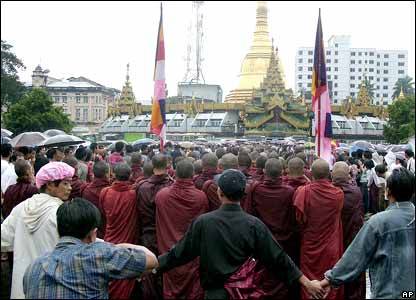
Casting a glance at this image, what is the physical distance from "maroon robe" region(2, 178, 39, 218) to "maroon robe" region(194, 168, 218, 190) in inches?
66.8

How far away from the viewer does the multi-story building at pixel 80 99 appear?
190ft

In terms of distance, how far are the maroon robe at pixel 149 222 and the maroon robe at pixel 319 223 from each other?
1.39m

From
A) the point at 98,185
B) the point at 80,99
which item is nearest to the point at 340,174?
the point at 98,185

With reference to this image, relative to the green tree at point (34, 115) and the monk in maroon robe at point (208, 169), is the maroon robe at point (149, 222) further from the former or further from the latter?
the green tree at point (34, 115)

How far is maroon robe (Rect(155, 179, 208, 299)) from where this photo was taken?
5465 millimetres

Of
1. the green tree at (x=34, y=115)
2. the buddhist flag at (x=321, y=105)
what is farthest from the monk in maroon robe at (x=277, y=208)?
the green tree at (x=34, y=115)

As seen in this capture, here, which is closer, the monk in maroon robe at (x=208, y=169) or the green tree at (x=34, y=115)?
the monk in maroon robe at (x=208, y=169)

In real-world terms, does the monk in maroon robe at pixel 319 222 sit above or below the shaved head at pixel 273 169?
below

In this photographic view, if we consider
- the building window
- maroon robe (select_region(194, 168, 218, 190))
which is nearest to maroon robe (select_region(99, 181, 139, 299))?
maroon robe (select_region(194, 168, 218, 190))

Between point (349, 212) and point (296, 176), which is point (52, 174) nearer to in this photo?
point (296, 176)

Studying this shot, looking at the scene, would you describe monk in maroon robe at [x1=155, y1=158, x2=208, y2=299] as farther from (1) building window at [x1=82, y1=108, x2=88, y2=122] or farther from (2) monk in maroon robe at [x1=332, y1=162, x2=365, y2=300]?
(1) building window at [x1=82, y1=108, x2=88, y2=122]

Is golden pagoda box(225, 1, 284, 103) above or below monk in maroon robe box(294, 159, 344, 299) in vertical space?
above

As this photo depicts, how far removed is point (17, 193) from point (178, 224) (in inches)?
61.1

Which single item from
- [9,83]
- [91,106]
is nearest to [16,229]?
[9,83]
